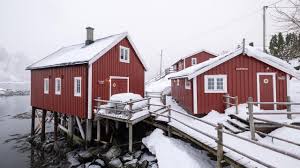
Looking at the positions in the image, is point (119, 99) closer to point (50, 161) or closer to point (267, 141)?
point (50, 161)

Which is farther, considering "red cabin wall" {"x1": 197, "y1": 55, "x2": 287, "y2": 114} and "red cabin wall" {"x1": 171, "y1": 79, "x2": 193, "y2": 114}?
"red cabin wall" {"x1": 171, "y1": 79, "x2": 193, "y2": 114}

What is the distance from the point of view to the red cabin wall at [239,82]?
545 inches

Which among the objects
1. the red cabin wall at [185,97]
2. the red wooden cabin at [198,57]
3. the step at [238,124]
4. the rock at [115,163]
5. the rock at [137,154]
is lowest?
the rock at [115,163]

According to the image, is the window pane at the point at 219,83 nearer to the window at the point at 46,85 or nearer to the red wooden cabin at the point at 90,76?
the red wooden cabin at the point at 90,76

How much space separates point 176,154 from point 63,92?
11.3 meters

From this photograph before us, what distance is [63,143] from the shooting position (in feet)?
58.7

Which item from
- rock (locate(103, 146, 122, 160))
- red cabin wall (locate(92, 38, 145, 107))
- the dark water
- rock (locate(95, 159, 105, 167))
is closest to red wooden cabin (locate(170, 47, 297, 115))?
rock (locate(103, 146, 122, 160))

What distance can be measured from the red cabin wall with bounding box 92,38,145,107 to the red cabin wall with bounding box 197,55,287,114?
21.4 feet

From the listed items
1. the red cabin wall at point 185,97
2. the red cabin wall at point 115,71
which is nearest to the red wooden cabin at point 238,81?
the red cabin wall at point 185,97

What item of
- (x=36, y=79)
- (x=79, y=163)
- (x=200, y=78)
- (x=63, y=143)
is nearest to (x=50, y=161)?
(x=63, y=143)

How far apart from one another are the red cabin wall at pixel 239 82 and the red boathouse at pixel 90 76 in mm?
6615

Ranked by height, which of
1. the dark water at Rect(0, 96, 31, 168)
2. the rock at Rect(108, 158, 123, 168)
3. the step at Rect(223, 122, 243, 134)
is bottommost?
the dark water at Rect(0, 96, 31, 168)

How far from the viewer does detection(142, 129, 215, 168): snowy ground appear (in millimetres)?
8672

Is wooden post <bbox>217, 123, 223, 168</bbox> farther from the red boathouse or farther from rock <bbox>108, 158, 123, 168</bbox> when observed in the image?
the red boathouse
